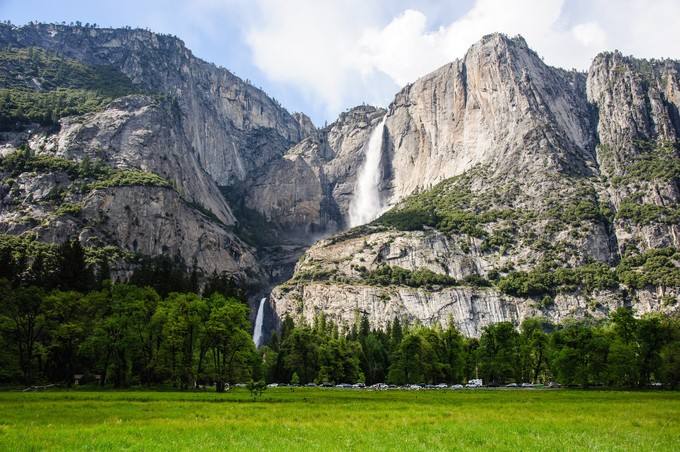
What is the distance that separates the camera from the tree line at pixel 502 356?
80812mm

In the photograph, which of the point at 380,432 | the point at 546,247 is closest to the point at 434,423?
the point at 380,432

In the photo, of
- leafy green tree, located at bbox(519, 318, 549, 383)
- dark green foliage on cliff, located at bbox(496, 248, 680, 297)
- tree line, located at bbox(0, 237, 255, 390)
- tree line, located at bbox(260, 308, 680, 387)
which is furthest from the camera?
dark green foliage on cliff, located at bbox(496, 248, 680, 297)

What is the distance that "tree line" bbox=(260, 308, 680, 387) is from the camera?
265 ft

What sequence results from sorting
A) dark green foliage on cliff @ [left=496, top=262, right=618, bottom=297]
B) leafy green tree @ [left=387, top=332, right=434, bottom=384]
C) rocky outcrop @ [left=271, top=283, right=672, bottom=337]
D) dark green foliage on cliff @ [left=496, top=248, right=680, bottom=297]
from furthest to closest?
dark green foliage on cliff @ [left=496, top=262, right=618, bottom=297] < dark green foliage on cliff @ [left=496, top=248, right=680, bottom=297] < rocky outcrop @ [left=271, top=283, right=672, bottom=337] < leafy green tree @ [left=387, top=332, right=434, bottom=384]

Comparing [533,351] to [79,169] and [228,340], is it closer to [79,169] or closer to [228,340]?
[228,340]

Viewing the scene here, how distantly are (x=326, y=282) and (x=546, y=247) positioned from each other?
79.4 m

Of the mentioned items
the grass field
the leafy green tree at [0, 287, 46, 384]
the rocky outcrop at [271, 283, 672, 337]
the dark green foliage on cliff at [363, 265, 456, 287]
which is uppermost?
the dark green foliage on cliff at [363, 265, 456, 287]

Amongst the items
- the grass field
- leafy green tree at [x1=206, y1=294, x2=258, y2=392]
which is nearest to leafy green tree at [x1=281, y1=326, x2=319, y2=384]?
leafy green tree at [x1=206, y1=294, x2=258, y2=392]

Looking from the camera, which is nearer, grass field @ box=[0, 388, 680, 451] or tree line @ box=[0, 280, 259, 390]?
grass field @ box=[0, 388, 680, 451]

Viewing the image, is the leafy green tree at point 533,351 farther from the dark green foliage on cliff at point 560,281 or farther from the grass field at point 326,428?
the dark green foliage on cliff at point 560,281

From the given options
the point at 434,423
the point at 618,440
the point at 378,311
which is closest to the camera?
the point at 618,440

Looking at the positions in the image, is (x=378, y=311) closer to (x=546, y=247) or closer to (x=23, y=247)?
(x=546, y=247)

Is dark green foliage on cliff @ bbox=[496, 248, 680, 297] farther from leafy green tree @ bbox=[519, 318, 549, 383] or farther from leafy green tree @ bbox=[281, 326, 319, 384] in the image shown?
leafy green tree @ bbox=[281, 326, 319, 384]

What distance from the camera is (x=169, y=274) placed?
359ft
